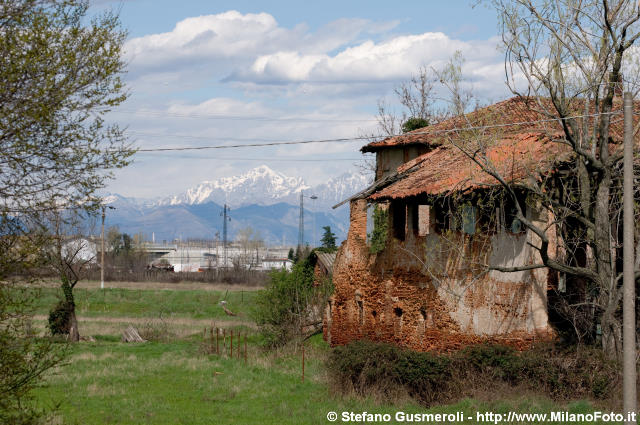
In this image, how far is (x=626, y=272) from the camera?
40.1ft

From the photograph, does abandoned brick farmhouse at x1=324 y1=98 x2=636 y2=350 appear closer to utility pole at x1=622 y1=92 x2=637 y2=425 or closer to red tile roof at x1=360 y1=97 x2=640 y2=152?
red tile roof at x1=360 y1=97 x2=640 y2=152

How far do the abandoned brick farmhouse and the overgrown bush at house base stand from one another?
5.98 ft

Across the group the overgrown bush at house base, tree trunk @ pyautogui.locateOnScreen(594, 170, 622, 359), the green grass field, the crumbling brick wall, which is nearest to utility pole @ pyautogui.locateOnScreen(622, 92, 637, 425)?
the green grass field

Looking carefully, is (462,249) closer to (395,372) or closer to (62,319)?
(395,372)

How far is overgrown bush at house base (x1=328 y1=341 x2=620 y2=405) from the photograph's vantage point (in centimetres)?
1882

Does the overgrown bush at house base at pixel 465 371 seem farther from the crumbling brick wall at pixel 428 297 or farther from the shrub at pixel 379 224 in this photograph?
the shrub at pixel 379 224

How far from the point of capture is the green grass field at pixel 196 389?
18.7 m

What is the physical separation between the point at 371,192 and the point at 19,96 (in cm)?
1824

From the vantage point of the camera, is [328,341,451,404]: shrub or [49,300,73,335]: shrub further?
[49,300,73,335]: shrub

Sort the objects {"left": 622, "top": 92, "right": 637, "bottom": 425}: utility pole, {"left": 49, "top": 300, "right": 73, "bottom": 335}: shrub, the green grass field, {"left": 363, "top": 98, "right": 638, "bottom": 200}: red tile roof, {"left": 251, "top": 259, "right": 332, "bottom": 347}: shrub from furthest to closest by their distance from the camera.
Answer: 1. {"left": 49, "top": 300, "right": 73, "bottom": 335}: shrub
2. {"left": 251, "top": 259, "right": 332, "bottom": 347}: shrub
3. {"left": 363, "top": 98, "right": 638, "bottom": 200}: red tile roof
4. the green grass field
5. {"left": 622, "top": 92, "right": 637, "bottom": 425}: utility pole

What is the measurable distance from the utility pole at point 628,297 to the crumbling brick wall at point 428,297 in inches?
302

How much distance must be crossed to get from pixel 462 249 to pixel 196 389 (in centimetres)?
927

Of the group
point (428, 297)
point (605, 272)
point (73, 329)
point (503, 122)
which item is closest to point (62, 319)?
point (73, 329)

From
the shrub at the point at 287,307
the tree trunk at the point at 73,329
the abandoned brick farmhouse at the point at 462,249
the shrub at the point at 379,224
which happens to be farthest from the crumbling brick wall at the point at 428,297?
the tree trunk at the point at 73,329
